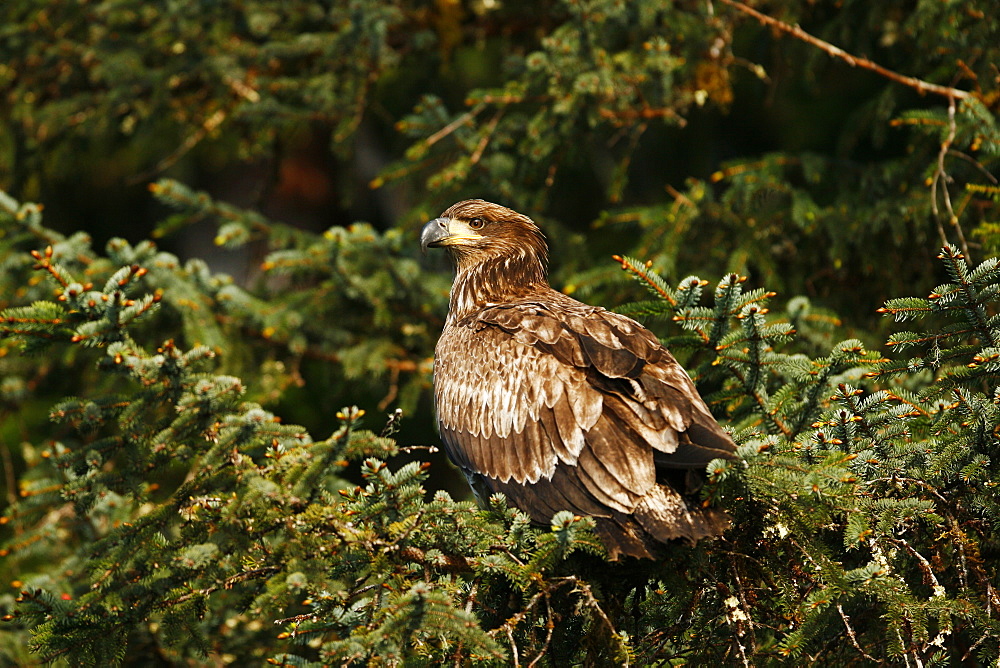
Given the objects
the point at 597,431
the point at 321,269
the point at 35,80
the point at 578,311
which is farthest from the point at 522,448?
the point at 35,80

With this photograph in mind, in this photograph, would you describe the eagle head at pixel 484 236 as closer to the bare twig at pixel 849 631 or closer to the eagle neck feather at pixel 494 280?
the eagle neck feather at pixel 494 280

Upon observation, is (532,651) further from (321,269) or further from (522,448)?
(321,269)

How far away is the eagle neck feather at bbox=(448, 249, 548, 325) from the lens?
5.07 metres

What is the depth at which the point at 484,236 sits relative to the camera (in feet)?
17.2

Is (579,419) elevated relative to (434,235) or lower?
lower

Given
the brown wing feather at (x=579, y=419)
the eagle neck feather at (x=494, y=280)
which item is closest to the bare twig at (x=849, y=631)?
the brown wing feather at (x=579, y=419)

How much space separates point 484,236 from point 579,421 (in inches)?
76.7

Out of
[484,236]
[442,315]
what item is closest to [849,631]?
[484,236]

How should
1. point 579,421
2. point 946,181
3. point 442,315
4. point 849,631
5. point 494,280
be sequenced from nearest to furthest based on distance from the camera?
point 849,631 < point 579,421 < point 946,181 < point 494,280 < point 442,315

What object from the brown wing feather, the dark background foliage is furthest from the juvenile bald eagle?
the dark background foliage

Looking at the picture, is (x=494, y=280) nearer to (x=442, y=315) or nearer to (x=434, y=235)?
(x=434, y=235)

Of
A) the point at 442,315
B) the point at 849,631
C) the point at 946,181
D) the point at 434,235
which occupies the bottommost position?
the point at 442,315

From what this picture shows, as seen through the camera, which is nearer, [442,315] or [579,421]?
[579,421]

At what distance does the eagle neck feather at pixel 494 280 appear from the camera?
5.07 m
